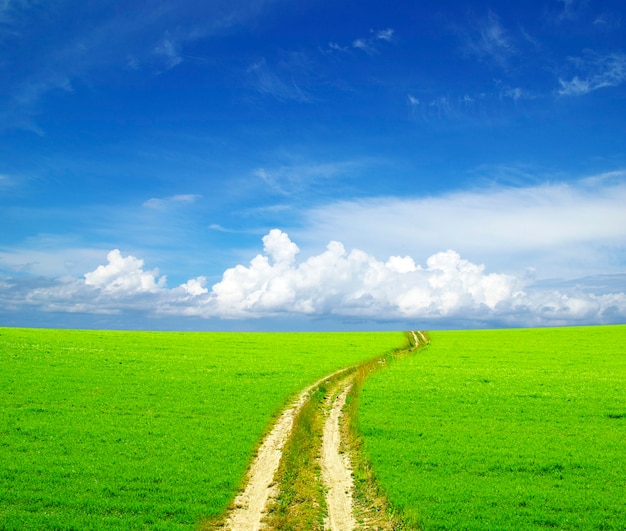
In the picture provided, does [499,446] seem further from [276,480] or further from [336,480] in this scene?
[276,480]

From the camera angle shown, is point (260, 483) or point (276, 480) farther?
point (276, 480)

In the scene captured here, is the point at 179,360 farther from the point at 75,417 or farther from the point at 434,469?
the point at 434,469

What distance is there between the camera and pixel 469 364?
41.6 meters

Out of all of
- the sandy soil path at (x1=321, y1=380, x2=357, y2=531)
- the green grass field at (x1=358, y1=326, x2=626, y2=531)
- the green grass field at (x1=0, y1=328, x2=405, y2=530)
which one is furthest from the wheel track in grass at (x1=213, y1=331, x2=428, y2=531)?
the green grass field at (x1=358, y1=326, x2=626, y2=531)

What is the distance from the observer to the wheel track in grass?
1298 centimetres

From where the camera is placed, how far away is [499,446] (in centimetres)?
1858

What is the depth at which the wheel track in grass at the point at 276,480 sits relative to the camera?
42.6 feet

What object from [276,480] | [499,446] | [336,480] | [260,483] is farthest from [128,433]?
[499,446]

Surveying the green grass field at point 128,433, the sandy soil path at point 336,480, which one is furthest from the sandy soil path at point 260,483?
the sandy soil path at point 336,480

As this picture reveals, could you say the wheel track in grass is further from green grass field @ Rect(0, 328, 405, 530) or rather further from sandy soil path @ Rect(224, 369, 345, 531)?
green grass field @ Rect(0, 328, 405, 530)

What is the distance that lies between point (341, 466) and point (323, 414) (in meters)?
7.40

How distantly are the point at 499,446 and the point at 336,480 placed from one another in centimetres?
692

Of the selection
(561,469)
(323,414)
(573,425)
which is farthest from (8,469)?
(573,425)

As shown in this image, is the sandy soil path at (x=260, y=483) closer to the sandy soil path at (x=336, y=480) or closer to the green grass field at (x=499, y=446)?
the sandy soil path at (x=336, y=480)
